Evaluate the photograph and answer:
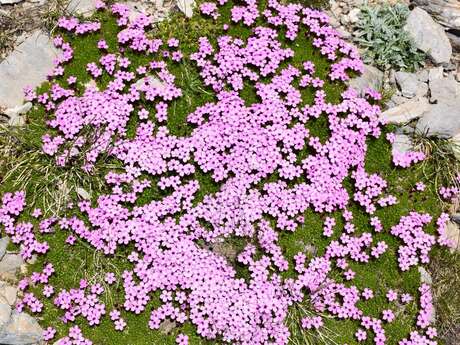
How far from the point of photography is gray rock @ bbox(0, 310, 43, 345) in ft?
22.9

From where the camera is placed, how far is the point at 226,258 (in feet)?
25.0

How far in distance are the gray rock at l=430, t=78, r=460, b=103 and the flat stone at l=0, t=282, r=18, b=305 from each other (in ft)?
24.0

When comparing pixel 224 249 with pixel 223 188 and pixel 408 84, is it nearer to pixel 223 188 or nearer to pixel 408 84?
pixel 223 188

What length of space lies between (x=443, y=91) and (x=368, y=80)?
4.19ft

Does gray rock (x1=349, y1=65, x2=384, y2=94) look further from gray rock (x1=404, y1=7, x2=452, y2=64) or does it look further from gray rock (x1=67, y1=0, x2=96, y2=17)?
gray rock (x1=67, y1=0, x2=96, y2=17)

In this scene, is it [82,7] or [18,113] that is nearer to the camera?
[18,113]

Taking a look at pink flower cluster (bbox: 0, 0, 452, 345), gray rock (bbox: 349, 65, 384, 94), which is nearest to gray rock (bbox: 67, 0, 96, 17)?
pink flower cluster (bbox: 0, 0, 452, 345)

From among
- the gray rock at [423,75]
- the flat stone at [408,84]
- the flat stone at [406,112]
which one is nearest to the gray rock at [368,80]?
the flat stone at [408,84]

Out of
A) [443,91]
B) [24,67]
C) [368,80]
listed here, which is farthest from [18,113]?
[443,91]

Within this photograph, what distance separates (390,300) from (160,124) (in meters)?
4.49

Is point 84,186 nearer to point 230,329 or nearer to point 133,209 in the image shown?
point 133,209

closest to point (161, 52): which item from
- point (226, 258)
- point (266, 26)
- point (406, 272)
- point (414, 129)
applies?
point (266, 26)

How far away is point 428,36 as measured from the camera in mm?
8859

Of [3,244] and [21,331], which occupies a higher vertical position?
[3,244]
